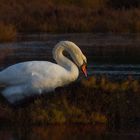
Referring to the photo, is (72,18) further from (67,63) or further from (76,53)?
(67,63)

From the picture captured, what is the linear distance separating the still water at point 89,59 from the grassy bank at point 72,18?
281 cm

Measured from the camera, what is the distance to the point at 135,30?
Result: 37469mm

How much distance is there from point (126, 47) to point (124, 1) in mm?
20152

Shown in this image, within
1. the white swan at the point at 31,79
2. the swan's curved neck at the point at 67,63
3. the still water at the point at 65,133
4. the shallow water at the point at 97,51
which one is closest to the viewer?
the still water at the point at 65,133

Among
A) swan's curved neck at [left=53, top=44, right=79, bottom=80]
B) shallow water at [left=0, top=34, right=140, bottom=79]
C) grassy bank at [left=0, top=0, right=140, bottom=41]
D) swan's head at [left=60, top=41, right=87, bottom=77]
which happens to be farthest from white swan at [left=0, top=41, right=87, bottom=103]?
grassy bank at [left=0, top=0, right=140, bottom=41]

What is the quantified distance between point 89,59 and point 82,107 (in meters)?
11.4

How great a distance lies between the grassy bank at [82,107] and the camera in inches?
522

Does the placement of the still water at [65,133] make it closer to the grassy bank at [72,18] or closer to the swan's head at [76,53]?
the swan's head at [76,53]

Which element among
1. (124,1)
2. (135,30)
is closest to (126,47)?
(135,30)

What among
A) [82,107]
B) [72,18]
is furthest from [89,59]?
[72,18]

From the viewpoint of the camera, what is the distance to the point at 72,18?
1613 inches

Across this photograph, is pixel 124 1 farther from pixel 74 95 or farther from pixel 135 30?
pixel 74 95

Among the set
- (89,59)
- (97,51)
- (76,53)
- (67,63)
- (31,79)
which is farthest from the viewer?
(97,51)

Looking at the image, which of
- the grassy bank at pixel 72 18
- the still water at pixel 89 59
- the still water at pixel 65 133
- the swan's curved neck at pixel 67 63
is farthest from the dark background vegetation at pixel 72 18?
the still water at pixel 65 133
